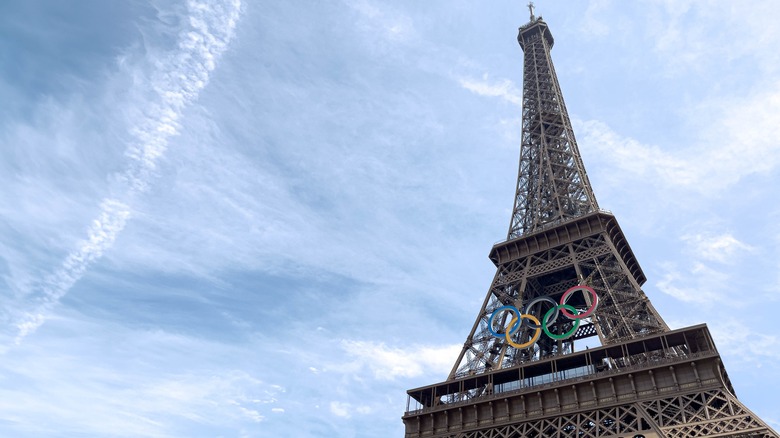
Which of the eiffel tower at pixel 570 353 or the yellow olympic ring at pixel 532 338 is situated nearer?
the eiffel tower at pixel 570 353

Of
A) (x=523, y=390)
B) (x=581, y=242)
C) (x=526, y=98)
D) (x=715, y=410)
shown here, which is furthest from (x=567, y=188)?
(x=715, y=410)

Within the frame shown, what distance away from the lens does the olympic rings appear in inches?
1635

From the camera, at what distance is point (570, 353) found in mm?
39000

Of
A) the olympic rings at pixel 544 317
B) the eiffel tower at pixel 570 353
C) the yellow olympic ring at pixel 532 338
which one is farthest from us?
the yellow olympic ring at pixel 532 338

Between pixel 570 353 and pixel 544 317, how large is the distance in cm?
610

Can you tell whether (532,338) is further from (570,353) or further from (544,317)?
(570,353)

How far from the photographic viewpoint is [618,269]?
44094 millimetres

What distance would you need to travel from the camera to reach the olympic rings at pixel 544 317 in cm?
4153

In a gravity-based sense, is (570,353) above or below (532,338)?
below

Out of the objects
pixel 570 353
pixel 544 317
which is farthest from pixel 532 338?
pixel 570 353

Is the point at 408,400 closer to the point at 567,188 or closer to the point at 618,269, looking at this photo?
the point at 618,269

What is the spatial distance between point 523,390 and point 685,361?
A: 34.4 ft

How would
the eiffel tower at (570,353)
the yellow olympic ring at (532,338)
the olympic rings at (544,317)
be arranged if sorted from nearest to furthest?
the eiffel tower at (570,353)
the olympic rings at (544,317)
the yellow olympic ring at (532,338)

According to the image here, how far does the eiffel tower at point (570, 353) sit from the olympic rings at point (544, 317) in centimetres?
12
